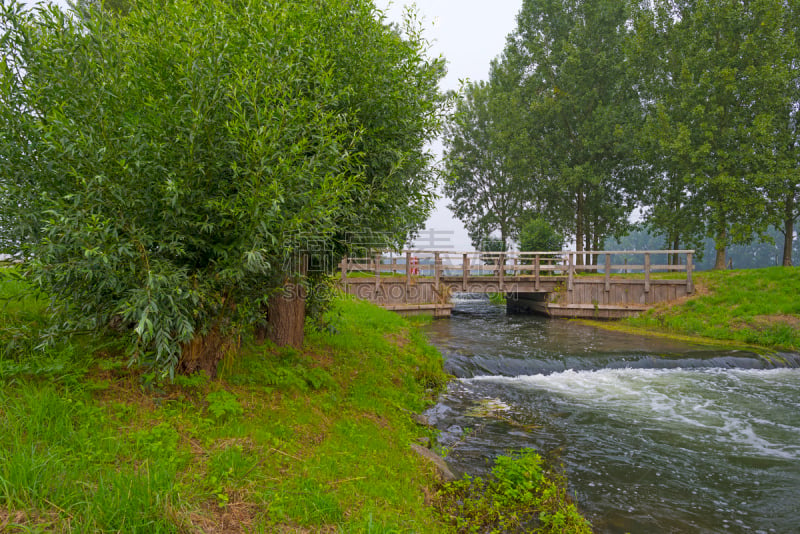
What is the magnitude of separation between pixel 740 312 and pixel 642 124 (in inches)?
655

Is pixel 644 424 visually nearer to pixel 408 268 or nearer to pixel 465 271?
pixel 408 268

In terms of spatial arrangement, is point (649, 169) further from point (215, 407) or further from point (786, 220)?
point (215, 407)

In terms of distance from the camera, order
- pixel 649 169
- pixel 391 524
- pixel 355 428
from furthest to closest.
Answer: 1. pixel 649 169
2. pixel 355 428
3. pixel 391 524

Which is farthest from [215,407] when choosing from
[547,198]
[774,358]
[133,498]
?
[547,198]

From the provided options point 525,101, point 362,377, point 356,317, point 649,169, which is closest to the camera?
point 362,377

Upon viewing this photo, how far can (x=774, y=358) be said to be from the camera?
13.4 metres

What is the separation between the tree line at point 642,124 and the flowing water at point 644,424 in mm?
9842

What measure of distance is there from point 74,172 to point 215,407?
8.71 feet

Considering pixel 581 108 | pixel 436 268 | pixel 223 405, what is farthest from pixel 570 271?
pixel 223 405

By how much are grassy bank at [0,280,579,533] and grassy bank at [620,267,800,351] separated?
1403 cm

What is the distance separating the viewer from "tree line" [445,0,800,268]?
22781 millimetres

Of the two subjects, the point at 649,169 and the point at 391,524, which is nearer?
the point at 391,524

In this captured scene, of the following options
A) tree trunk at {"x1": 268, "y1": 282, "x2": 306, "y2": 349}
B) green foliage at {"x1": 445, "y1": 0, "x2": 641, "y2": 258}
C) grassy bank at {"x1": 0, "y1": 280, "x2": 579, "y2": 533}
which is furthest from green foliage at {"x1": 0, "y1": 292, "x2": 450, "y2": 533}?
green foliage at {"x1": 445, "y1": 0, "x2": 641, "y2": 258}

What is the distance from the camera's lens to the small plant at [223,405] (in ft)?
16.2
